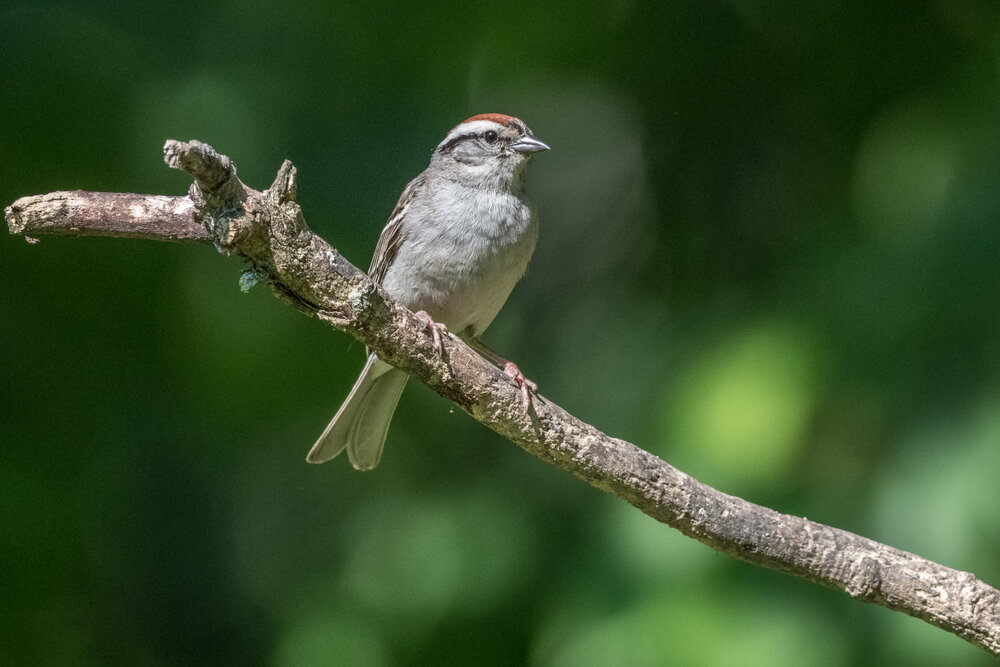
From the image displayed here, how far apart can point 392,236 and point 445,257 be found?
0.94 feet

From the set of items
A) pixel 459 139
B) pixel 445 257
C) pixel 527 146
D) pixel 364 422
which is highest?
pixel 527 146

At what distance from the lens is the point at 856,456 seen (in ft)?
12.2

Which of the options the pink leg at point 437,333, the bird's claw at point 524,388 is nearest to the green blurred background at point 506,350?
the bird's claw at point 524,388

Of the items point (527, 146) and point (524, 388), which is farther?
point (527, 146)

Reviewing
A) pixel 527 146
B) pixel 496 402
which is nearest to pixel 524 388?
pixel 496 402

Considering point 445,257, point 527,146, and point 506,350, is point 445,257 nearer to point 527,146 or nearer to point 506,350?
point 527,146

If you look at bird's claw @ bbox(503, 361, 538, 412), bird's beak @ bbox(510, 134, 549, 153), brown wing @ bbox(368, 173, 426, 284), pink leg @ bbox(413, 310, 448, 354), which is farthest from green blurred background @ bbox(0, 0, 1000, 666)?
pink leg @ bbox(413, 310, 448, 354)

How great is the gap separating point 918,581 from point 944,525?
0.37 metres

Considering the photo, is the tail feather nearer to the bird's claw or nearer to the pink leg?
the bird's claw

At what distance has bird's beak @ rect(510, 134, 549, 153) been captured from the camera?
4.49m

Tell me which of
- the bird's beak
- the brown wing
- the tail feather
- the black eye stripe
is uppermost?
the bird's beak

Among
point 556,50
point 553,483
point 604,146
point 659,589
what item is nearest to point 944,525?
point 659,589

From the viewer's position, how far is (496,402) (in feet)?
10.2

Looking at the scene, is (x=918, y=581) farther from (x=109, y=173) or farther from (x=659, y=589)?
(x=109, y=173)
